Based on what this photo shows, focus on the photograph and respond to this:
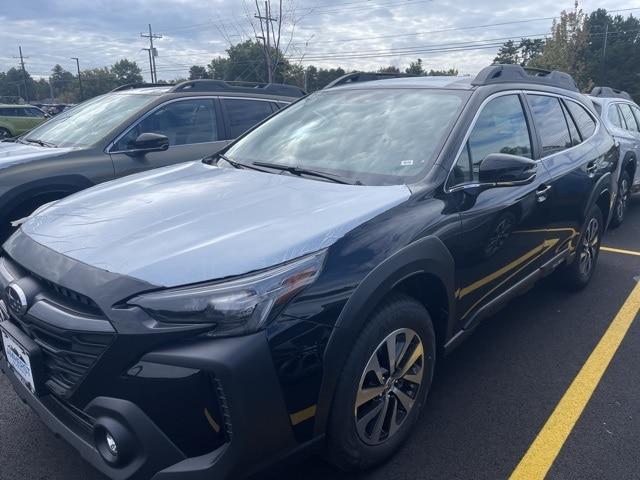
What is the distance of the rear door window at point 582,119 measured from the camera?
175 inches

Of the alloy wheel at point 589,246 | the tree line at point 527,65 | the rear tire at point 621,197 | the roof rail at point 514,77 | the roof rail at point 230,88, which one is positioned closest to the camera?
the roof rail at point 514,77

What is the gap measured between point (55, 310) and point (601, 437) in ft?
8.71

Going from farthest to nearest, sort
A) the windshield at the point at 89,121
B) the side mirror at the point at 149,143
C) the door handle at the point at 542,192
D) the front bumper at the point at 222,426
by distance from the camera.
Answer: the windshield at the point at 89,121 → the side mirror at the point at 149,143 → the door handle at the point at 542,192 → the front bumper at the point at 222,426

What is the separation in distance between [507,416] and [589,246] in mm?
2447

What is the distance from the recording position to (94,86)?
82.3 meters

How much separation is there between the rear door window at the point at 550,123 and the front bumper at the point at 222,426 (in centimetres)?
281

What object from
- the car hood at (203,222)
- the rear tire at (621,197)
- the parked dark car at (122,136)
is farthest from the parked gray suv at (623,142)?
the car hood at (203,222)

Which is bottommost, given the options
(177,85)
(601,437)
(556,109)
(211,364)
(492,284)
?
(601,437)

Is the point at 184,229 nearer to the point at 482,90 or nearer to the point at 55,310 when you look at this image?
the point at 55,310

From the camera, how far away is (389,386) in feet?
8.08

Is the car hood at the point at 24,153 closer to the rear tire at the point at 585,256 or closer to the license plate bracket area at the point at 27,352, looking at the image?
the license plate bracket area at the point at 27,352

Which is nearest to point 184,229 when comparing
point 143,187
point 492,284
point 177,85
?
point 143,187

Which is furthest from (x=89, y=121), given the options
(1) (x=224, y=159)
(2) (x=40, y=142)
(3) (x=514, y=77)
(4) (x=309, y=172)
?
(3) (x=514, y=77)

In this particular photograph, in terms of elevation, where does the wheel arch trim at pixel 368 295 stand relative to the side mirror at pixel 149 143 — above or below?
below
